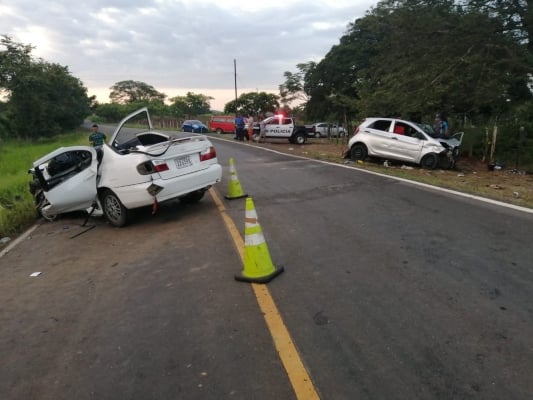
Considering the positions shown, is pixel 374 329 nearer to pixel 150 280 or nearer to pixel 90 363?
pixel 90 363

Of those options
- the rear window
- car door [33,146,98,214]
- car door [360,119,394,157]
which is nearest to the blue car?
car door [360,119,394,157]

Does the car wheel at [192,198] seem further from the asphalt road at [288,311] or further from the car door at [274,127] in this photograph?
the car door at [274,127]

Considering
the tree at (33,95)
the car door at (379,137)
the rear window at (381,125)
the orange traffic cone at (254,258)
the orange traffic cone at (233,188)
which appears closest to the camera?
the orange traffic cone at (254,258)

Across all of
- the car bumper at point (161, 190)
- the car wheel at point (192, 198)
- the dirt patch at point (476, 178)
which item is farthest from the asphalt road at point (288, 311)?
the dirt patch at point (476, 178)

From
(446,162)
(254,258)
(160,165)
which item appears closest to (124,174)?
(160,165)

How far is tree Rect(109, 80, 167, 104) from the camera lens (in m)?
126

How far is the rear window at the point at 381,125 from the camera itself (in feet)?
49.4

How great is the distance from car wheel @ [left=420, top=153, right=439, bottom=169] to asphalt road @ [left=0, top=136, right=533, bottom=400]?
7.13 meters

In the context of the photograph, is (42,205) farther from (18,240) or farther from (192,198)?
(192,198)

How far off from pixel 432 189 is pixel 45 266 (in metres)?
7.65

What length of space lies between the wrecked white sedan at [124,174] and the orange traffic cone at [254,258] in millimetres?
2977

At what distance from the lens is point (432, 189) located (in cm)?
951

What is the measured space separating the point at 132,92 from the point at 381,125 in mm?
122972

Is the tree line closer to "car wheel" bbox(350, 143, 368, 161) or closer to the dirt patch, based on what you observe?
the dirt patch
